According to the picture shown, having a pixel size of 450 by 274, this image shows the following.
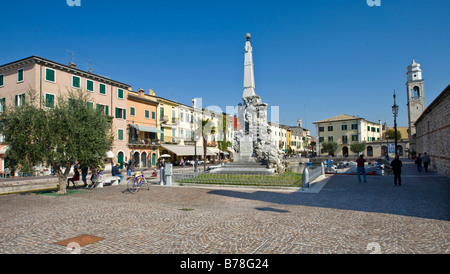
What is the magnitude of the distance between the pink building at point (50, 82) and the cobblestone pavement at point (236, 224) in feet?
57.6

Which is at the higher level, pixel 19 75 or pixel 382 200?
pixel 19 75

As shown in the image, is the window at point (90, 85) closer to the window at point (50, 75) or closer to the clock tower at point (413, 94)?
the window at point (50, 75)

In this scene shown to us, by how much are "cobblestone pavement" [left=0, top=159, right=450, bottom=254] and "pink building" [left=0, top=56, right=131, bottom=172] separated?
57.6 feet

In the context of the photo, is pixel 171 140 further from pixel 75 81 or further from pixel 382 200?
pixel 382 200

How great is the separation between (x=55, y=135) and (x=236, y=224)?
10.2m

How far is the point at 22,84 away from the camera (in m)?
28.5

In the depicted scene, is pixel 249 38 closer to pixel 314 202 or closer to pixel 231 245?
pixel 314 202

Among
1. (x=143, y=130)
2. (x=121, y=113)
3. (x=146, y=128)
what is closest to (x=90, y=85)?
(x=121, y=113)

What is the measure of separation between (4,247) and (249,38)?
2049 cm

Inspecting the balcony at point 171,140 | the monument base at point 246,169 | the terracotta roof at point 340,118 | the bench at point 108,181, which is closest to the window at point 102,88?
the balcony at point 171,140

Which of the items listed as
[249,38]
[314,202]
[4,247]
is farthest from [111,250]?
[249,38]

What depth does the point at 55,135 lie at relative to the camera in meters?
12.6

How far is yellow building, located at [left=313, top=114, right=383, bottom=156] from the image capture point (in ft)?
243

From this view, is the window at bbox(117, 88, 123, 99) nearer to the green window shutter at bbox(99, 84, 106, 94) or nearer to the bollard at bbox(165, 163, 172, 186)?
the green window shutter at bbox(99, 84, 106, 94)
